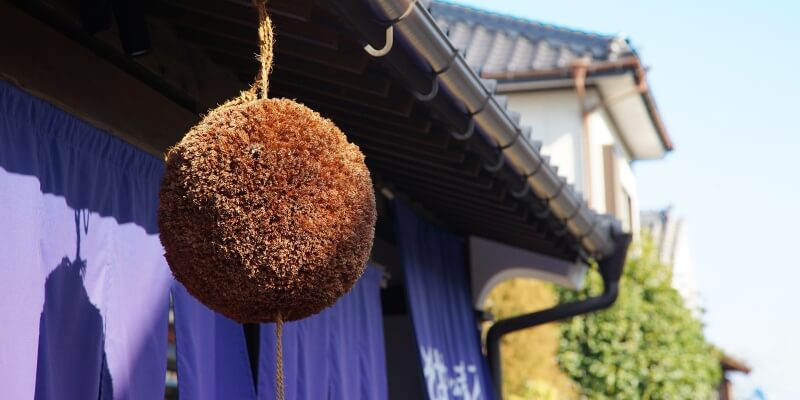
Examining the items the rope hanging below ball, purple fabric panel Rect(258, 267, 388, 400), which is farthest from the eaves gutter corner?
purple fabric panel Rect(258, 267, 388, 400)

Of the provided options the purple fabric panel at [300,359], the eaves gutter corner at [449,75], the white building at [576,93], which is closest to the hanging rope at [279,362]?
the eaves gutter corner at [449,75]

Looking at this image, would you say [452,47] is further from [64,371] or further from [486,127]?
[64,371]

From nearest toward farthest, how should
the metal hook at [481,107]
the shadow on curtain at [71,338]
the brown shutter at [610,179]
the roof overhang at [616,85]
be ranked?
the shadow on curtain at [71,338] < the metal hook at [481,107] < the roof overhang at [616,85] < the brown shutter at [610,179]

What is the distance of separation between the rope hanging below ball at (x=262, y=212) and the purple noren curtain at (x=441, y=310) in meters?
3.46

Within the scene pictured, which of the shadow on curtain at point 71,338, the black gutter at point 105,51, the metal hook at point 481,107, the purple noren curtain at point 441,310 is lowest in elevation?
the shadow on curtain at point 71,338

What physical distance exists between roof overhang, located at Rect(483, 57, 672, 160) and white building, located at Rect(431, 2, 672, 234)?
0.05 feet

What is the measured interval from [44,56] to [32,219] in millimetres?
693

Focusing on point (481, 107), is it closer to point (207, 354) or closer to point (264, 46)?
point (207, 354)

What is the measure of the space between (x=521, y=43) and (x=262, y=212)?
48.5 feet

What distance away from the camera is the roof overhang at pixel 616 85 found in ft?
49.3

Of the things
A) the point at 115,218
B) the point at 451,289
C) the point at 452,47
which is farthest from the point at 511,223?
the point at 115,218

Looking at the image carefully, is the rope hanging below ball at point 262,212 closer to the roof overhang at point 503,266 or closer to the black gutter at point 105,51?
the black gutter at point 105,51

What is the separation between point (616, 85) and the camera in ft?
51.0

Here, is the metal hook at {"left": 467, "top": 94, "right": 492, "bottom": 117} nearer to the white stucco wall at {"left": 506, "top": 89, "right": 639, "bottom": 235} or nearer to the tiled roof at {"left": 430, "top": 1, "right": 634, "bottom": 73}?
the tiled roof at {"left": 430, "top": 1, "right": 634, "bottom": 73}
